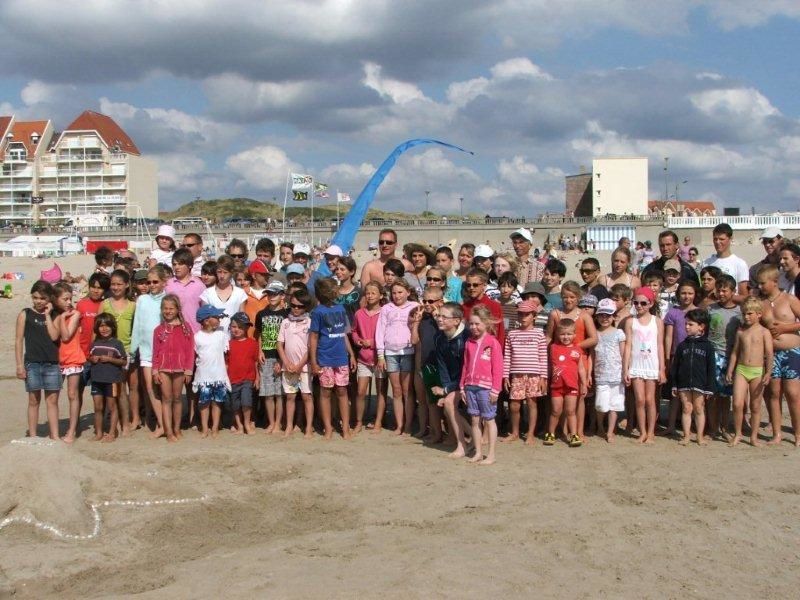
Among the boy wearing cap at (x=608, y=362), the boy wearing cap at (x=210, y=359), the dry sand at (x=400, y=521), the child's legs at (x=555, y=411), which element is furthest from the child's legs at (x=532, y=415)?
the boy wearing cap at (x=210, y=359)

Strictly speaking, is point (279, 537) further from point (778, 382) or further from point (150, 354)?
point (778, 382)

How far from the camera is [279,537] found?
5473 millimetres

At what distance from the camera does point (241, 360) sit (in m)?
8.39

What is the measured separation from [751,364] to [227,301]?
551cm

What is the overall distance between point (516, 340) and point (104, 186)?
96513 mm

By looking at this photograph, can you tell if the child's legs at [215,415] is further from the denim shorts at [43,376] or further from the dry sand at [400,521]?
the denim shorts at [43,376]

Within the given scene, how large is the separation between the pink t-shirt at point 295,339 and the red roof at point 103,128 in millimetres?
96183

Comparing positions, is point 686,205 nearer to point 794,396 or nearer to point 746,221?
point 746,221

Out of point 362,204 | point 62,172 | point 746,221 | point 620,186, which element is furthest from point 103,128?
point 362,204

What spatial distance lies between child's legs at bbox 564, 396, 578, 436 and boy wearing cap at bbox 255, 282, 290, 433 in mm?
3042

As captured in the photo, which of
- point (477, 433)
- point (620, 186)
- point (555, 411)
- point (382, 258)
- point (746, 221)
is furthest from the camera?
point (620, 186)

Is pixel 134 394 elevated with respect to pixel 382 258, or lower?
lower

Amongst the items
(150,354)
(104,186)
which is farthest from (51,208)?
(150,354)

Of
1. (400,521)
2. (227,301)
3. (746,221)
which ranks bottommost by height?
(400,521)
